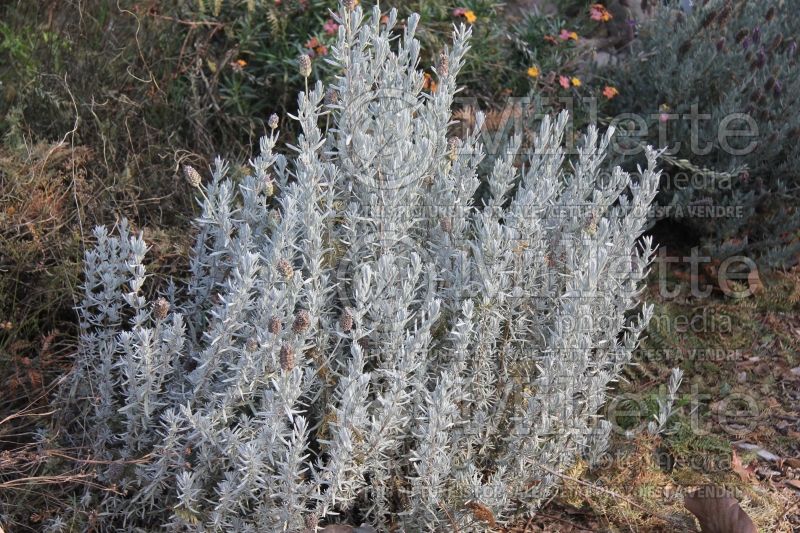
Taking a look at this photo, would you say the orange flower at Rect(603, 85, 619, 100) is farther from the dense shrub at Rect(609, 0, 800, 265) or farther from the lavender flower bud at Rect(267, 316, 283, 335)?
the lavender flower bud at Rect(267, 316, 283, 335)

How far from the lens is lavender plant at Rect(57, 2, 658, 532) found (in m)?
2.38

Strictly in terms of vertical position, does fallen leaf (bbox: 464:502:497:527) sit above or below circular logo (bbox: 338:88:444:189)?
below

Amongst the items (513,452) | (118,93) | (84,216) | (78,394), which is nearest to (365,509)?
(513,452)

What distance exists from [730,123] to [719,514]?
2.13m

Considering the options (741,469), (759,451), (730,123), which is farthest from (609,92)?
(741,469)

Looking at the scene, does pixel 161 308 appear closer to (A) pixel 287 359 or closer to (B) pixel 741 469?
(A) pixel 287 359

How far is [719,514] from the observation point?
253 centimetres

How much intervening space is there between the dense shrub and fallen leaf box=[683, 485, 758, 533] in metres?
1.70

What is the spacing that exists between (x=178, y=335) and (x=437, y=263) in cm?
80

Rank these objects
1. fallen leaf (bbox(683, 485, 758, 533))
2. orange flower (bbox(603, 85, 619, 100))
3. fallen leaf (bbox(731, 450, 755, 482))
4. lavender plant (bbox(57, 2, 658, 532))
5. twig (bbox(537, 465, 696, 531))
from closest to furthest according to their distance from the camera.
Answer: lavender plant (bbox(57, 2, 658, 532)) < fallen leaf (bbox(683, 485, 758, 533)) < twig (bbox(537, 465, 696, 531)) < fallen leaf (bbox(731, 450, 755, 482)) < orange flower (bbox(603, 85, 619, 100))

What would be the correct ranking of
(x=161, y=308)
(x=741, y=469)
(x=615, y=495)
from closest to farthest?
1. (x=161, y=308)
2. (x=615, y=495)
3. (x=741, y=469)

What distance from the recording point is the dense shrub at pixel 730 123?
4051 mm

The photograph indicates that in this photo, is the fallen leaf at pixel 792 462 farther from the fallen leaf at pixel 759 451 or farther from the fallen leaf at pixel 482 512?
the fallen leaf at pixel 482 512

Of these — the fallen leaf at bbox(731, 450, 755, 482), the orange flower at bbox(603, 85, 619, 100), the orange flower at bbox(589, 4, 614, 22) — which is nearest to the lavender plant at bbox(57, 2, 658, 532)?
the fallen leaf at bbox(731, 450, 755, 482)
